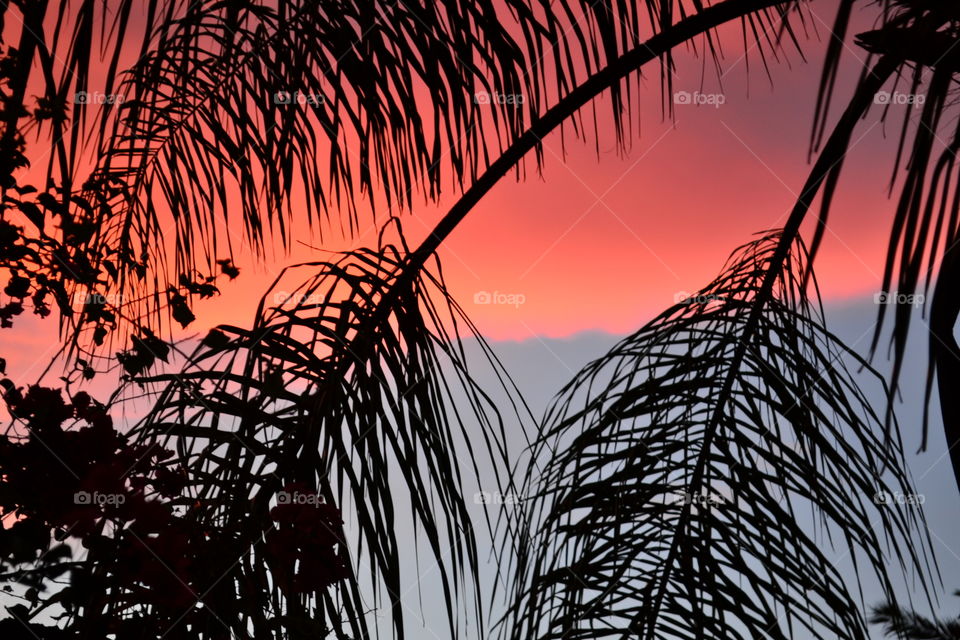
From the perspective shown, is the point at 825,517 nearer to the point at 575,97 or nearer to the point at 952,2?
the point at 575,97

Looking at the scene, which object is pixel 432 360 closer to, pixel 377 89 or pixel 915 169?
pixel 377 89

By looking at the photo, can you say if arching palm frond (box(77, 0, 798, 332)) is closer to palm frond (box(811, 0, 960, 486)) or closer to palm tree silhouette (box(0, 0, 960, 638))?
palm tree silhouette (box(0, 0, 960, 638))

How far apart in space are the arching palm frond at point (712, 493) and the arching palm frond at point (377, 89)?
0.55 metres

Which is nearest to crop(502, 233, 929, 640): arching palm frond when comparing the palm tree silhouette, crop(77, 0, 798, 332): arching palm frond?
the palm tree silhouette

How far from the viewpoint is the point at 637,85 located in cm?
160

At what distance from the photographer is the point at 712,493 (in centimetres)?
169

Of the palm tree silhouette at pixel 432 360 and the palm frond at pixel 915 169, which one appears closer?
the palm frond at pixel 915 169

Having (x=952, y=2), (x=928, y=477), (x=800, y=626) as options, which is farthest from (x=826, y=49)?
(x=928, y=477)

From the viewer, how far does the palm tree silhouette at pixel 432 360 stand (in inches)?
48.6

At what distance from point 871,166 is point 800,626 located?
873 mm

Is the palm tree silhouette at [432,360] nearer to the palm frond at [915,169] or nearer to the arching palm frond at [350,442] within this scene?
the arching palm frond at [350,442]

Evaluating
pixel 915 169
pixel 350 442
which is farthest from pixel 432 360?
pixel 915 169

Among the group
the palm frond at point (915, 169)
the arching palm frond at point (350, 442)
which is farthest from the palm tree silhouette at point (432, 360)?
the palm frond at point (915, 169)

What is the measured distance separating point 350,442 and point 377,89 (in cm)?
63
